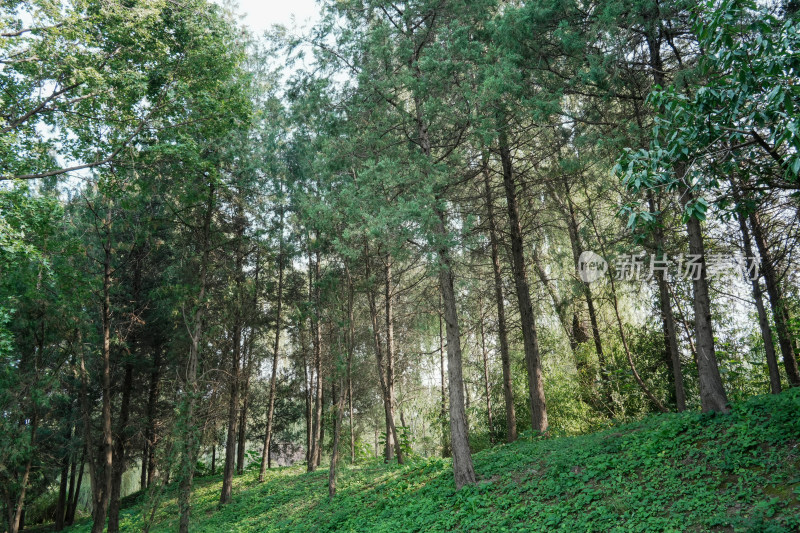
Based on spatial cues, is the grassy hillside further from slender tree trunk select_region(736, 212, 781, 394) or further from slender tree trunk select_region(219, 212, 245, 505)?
slender tree trunk select_region(219, 212, 245, 505)

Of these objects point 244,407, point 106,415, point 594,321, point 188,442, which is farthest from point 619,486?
point 244,407

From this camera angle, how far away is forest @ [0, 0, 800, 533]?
5.65m

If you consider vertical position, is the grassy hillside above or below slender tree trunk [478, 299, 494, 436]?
below

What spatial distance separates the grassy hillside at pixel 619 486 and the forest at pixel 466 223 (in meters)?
0.05

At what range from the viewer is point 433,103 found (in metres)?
8.61

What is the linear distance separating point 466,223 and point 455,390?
129 inches

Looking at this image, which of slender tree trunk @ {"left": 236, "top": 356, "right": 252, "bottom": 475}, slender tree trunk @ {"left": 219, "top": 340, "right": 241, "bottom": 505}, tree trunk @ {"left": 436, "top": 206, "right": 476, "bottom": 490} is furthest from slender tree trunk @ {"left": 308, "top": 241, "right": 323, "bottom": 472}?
tree trunk @ {"left": 436, "top": 206, "right": 476, "bottom": 490}

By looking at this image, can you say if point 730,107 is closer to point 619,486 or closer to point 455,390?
point 619,486

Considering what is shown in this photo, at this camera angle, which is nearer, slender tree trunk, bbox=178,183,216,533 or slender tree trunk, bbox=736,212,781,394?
slender tree trunk, bbox=736,212,781,394

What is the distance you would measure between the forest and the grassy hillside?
0.17ft

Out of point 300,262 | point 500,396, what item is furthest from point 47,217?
point 500,396

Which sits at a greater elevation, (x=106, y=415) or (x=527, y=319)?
(x=527, y=319)

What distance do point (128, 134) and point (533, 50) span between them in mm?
8433

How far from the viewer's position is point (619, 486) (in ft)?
21.0
